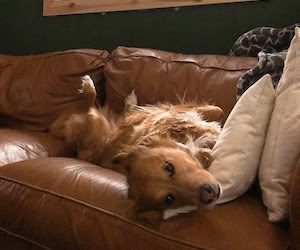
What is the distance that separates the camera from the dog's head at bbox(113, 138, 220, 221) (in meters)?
1.44

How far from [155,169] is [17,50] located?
2.75 meters

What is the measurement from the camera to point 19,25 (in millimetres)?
3891

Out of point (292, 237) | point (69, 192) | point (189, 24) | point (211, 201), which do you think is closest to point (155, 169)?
point (211, 201)

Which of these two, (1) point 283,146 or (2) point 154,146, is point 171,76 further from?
(1) point 283,146

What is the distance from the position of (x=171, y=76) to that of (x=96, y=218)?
1.11 metres

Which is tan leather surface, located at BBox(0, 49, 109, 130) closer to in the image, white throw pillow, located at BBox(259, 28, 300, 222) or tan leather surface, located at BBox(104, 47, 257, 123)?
tan leather surface, located at BBox(104, 47, 257, 123)

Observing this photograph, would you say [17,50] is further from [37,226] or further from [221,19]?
[37,226]

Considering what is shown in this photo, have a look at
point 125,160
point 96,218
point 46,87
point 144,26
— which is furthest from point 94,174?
point 144,26

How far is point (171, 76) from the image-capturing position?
2.47 m

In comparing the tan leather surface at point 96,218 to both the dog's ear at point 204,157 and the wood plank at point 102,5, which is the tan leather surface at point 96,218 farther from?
the wood plank at point 102,5

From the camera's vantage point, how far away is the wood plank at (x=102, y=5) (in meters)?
2.97

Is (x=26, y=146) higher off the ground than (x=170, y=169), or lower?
lower

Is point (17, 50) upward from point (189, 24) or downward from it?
downward

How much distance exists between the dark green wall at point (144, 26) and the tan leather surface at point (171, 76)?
40 centimetres
